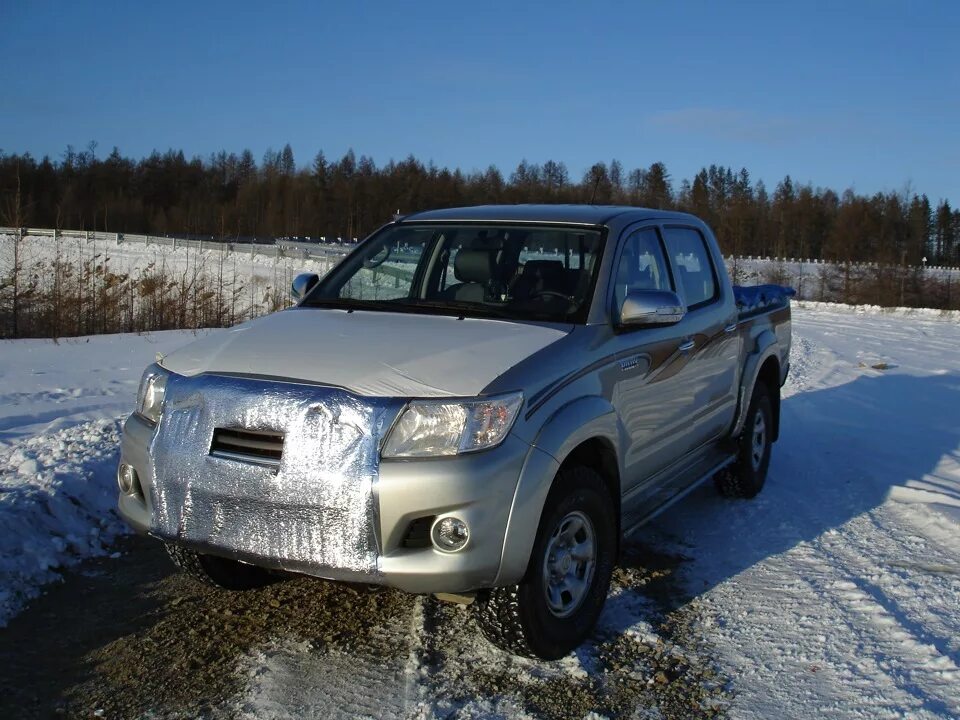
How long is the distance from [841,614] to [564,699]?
68.3 inches

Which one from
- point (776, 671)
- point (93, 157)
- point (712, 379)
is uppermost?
point (93, 157)

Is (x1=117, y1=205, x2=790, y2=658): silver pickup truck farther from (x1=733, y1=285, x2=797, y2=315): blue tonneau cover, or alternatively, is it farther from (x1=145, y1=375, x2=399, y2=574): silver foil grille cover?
(x1=733, y1=285, x2=797, y2=315): blue tonneau cover

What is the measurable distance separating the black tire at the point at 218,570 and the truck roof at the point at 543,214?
2.22 m

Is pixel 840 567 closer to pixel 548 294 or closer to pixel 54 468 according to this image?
pixel 548 294

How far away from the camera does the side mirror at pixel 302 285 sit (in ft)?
17.0

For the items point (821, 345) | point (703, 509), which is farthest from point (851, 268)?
point (703, 509)

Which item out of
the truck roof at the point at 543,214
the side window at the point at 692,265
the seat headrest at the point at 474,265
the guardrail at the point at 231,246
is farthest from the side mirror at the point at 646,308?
the guardrail at the point at 231,246

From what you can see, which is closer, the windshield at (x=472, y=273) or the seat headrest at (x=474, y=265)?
the windshield at (x=472, y=273)

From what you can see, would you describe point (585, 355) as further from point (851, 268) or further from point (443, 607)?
point (851, 268)

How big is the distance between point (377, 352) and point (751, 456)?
3.67 meters

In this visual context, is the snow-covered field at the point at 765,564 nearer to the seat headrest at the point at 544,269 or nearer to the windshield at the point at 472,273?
the windshield at the point at 472,273

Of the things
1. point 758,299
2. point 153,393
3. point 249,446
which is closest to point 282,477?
point 249,446

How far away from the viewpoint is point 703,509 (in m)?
6.32

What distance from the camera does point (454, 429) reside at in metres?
3.27
